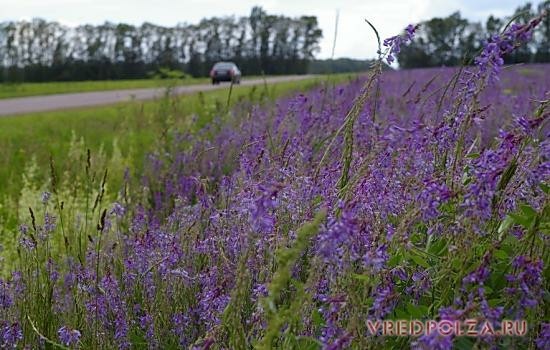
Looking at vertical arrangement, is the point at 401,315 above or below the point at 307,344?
above

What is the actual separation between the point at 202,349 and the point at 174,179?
3942 mm

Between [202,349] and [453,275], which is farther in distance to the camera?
[453,275]

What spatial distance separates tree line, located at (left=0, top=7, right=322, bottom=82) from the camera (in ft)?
165

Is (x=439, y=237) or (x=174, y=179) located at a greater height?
(x=439, y=237)

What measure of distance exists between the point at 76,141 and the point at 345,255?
794 cm

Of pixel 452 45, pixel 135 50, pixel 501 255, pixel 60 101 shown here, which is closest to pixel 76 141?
pixel 501 255

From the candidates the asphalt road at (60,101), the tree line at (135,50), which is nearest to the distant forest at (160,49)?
the tree line at (135,50)

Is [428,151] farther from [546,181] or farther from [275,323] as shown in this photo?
[275,323]

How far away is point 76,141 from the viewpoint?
892 cm

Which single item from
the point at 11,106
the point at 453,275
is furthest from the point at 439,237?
the point at 11,106

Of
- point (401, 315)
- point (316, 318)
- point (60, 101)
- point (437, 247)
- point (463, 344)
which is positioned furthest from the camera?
point (60, 101)

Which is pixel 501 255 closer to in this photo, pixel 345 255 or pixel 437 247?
pixel 437 247

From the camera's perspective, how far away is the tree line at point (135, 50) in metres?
50.4

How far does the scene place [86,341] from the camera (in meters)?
2.57
